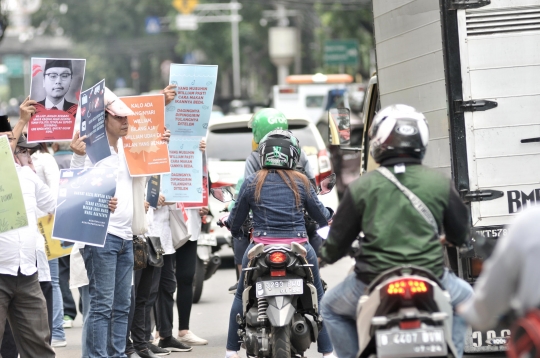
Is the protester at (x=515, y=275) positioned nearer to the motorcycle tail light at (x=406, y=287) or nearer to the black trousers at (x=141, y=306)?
the motorcycle tail light at (x=406, y=287)

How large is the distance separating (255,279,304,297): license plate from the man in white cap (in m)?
0.99

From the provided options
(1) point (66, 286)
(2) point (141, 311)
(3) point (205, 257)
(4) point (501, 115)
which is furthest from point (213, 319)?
(4) point (501, 115)

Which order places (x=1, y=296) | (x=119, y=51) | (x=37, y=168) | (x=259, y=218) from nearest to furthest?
(x=1, y=296) < (x=259, y=218) < (x=37, y=168) < (x=119, y=51)

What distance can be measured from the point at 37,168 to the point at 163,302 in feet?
4.73

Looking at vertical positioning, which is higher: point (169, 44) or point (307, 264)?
point (169, 44)

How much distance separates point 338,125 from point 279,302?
3067 millimetres

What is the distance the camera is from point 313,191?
7031 millimetres

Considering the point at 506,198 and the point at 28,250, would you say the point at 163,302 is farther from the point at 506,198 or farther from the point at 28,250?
the point at 506,198

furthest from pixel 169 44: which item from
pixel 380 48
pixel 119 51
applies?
pixel 380 48

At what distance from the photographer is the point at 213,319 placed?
34.4 ft

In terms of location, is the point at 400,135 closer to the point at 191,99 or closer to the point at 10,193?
the point at 10,193

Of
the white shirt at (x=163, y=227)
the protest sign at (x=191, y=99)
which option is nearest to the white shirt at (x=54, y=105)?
the protest sign at (x=191, y=99)

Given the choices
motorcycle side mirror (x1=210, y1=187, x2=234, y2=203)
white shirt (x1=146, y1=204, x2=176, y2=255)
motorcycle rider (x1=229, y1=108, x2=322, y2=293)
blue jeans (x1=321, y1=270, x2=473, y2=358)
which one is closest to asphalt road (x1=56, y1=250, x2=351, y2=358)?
white shirt (x1=146, y1=204, x2=176, y2=255)

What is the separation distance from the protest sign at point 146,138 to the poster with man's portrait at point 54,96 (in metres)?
0.39
